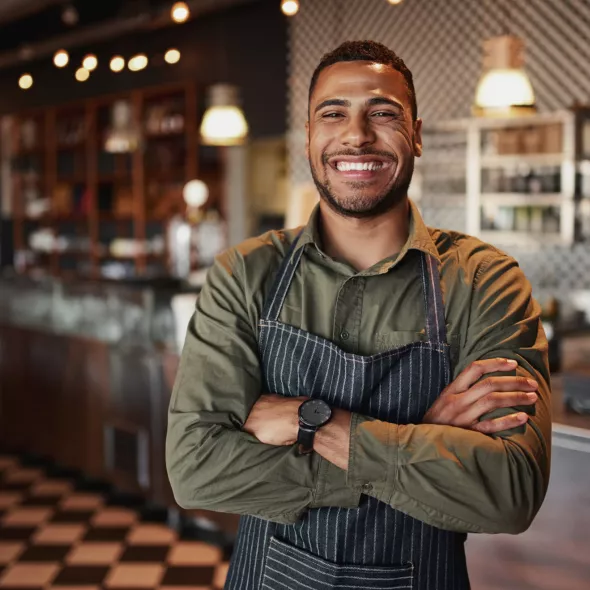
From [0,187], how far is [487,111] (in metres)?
9.17

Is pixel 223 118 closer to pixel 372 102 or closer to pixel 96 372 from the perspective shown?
pixel 96 372

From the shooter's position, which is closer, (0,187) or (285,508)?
(285,508)

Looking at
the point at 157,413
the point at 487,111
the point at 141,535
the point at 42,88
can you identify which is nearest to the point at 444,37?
the point at 487,111

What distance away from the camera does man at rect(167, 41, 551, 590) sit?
1.56 metres

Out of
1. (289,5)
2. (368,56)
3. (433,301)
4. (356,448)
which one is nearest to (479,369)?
(433,301)

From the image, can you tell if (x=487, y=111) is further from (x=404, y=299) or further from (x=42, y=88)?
(x=42, y=88)

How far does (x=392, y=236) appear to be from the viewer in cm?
175

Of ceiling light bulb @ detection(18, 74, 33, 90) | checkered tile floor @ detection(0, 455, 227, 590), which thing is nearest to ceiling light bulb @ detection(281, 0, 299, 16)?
ceiling light bulb @ detection(18, 74, 33, 90)

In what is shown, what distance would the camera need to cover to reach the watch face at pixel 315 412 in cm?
158

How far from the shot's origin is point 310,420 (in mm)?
1581

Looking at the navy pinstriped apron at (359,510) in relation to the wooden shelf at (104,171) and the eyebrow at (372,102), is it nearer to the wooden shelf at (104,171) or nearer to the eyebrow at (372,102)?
the eyebrow at (372,102)

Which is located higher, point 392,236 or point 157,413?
point 392,236

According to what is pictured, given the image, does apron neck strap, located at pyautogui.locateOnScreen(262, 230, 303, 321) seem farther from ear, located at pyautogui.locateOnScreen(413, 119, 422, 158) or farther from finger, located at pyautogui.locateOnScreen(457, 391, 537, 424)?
finger, located at pyautogui.locateOnScreen(457, 391, 537, 424)

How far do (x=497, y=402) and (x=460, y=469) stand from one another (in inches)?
6.2
